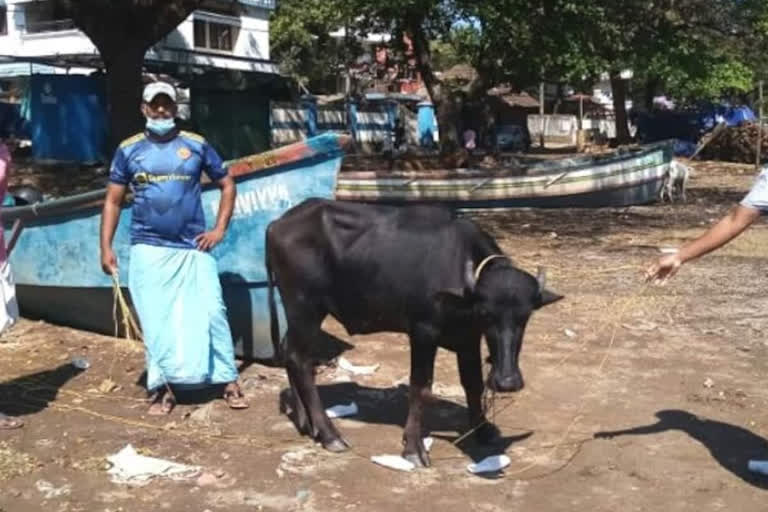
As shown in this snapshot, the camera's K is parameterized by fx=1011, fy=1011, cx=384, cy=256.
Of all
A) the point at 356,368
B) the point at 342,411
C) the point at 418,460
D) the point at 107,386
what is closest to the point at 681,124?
the point at 356,368

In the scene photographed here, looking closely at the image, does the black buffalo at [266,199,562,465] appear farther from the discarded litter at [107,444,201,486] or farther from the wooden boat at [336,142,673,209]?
the wooden boat at [336,142,673,209]

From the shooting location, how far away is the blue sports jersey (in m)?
5.76

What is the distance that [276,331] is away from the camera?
677cm

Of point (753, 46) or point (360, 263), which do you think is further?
point (753, 46)

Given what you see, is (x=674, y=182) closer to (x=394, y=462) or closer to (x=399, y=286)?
(x=399, y=286)

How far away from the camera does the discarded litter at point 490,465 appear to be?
5.10 meters

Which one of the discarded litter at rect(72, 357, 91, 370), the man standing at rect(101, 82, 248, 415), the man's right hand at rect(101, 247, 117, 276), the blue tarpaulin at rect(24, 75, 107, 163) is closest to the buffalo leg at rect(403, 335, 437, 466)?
the man standing at rect(101, 82, 248, 415)

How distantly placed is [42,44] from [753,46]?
31.1m

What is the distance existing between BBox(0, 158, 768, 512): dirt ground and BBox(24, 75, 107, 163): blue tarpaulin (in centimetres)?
1662

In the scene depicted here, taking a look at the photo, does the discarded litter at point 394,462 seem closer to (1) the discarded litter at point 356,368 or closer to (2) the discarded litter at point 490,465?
(2) the discarded litter at point 490,465

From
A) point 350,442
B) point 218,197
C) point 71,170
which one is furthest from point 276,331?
point 71,170

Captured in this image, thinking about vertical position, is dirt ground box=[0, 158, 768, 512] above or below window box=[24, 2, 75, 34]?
below

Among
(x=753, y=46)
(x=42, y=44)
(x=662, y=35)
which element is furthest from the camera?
(x=42, y=44)

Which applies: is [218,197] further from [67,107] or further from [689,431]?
[67,107]
